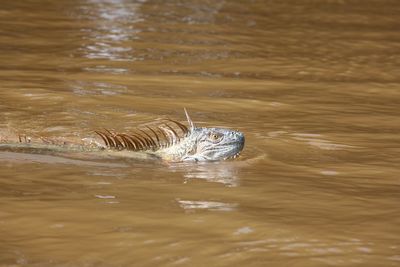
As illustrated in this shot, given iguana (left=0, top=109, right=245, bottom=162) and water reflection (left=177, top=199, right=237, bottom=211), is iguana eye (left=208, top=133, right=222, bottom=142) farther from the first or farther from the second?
water reflection (left=177, top=199, right=237, bottom=211)

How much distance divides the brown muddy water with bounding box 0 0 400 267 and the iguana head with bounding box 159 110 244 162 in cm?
14

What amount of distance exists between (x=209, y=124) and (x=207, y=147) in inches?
42.5

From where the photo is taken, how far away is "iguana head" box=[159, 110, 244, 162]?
234 inches

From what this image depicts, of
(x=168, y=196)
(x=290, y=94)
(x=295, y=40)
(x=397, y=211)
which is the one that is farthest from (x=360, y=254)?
(x=295, y=40)

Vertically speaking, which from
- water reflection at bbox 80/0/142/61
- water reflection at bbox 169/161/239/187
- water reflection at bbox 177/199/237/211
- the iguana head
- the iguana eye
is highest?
water reflection at bbox 80/0/142/61

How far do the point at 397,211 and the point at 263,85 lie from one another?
3.87m

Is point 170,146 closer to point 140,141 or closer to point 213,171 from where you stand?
point 140,141

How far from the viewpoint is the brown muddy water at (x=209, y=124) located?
4258 millimetres

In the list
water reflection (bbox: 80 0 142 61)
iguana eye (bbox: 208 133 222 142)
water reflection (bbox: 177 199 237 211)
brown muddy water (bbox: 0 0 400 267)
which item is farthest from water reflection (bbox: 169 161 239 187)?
water reflection (bbox: 80 0 142 61)

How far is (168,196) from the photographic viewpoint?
16.4ft

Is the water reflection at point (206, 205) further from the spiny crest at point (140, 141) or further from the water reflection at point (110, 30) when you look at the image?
the water reflection at point (110, 30)

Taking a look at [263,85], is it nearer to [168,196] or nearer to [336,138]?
[336,138]

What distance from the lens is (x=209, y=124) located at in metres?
7.06

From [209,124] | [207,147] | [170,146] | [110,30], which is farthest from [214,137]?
[110,30]
